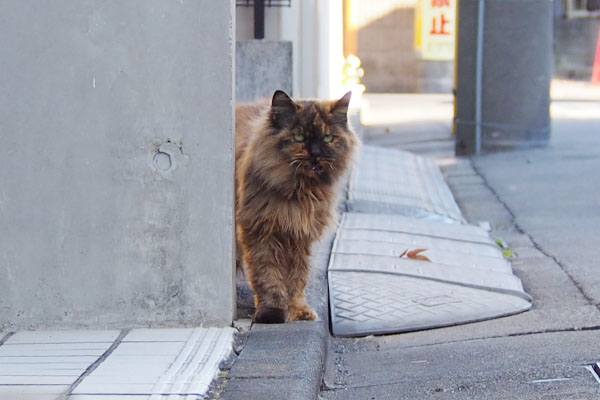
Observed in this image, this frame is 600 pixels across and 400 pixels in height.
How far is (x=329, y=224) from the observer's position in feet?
15.3

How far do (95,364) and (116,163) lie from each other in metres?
0.94

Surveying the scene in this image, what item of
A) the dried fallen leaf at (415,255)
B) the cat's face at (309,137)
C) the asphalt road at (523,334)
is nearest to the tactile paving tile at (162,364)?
the asphalt road at (523,334)

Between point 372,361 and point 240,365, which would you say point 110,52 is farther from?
point 372,361

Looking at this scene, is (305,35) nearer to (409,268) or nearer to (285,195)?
(409,268)

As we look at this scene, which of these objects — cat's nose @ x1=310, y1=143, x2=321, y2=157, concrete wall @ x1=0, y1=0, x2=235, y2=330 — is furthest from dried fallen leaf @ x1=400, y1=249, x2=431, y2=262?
concrete wall @ x1=0, y1=0, x2=235, y2=330

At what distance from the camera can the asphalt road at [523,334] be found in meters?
3.70

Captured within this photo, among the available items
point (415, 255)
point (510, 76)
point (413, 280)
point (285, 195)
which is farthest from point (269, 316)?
point (510, 76)

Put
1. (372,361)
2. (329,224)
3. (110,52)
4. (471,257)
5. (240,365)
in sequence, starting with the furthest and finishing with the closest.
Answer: (471,257), (329,224), (372,361), (110,52), (240,365)

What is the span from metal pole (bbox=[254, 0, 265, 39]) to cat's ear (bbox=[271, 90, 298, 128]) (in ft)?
13.8

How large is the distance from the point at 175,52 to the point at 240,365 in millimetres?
1363

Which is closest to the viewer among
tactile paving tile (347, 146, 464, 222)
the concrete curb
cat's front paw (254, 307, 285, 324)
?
the concrete curb

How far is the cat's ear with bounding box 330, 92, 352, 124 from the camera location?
4.61 meters

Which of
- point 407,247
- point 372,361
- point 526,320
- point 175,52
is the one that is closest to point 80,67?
point 175,52

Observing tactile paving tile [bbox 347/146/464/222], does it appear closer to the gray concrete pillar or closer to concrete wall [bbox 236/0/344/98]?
concrete wall [bbox 236/0/344/98]
